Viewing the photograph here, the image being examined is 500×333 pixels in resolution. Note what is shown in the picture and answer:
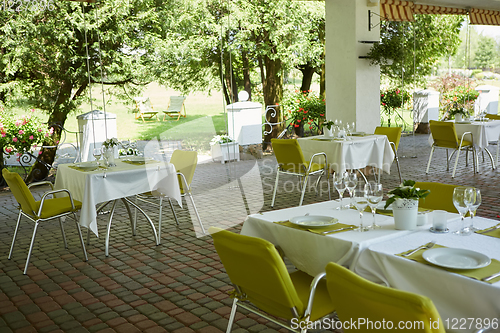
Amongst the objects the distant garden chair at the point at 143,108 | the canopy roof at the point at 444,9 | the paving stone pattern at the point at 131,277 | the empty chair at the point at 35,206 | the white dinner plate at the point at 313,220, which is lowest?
the paving stone pattern at the point at 131,277

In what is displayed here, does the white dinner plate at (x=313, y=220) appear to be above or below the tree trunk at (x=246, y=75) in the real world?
below

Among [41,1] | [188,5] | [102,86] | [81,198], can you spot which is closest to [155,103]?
[102,86]

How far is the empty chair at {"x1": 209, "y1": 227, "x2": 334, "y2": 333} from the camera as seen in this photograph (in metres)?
1.90

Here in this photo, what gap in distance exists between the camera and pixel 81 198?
4309 mm

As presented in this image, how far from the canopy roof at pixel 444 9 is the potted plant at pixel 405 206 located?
6805mm

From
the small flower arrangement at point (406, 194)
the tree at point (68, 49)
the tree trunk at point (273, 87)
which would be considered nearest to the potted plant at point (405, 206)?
the small flower arrangement at point (406, 194)

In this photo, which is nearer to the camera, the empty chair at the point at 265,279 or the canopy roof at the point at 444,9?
the empty chair at the point at 265,279

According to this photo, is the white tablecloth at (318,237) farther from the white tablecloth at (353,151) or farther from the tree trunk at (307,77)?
the tree trunk at (307,77)

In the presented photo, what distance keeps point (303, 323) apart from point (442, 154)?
8.47 meters

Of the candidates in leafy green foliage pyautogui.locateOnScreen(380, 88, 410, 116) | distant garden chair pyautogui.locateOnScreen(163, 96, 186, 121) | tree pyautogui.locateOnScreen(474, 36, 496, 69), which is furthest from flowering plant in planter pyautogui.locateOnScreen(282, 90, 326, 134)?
tree pyautogui.locateOnScreen(474, 36, 496, 69)

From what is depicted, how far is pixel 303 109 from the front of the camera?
1002cm

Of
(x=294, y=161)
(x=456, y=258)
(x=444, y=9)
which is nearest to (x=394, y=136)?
(x=294, y=161)

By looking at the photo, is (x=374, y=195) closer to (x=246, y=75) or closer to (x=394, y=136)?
(x=394, y=136)

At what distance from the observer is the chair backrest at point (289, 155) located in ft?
17.9
